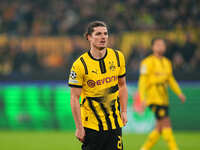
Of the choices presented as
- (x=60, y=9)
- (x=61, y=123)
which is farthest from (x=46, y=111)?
(x=60, y=9)

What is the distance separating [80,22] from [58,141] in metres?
6.23

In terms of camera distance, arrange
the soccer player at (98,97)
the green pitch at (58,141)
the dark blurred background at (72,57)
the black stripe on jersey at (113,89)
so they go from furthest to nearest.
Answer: the dark blurred background at (72,57) → the green pitch at (58,141) → the black stripe on jersey at (113,89) → the soccer player at (98,97)

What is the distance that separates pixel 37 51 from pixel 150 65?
728cm

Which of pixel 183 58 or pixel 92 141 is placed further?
pixel 183 58

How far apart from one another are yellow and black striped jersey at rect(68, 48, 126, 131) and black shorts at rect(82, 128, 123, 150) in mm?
62

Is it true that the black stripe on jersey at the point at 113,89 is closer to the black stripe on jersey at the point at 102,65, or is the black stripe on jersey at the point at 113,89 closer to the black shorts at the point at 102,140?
the black stripe on jersey at the point at 102,65

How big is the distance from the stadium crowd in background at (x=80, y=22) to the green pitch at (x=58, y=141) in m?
2.27

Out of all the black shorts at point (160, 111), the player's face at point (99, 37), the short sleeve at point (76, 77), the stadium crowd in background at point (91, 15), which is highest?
the stadium crowd in background at point (91, 15)

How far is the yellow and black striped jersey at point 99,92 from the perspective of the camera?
18.9ft

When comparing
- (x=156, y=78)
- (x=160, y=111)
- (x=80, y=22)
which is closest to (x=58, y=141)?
(x=160, y=111)

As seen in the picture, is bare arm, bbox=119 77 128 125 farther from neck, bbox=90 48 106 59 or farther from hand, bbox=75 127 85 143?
hand, bbox=75 127 85 143

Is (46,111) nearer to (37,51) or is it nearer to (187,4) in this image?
(37,51)

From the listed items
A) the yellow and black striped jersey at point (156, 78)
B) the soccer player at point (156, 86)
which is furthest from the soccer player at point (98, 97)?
the yellow and black striped jersey at point (156, 78)

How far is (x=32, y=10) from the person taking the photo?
18.3m
